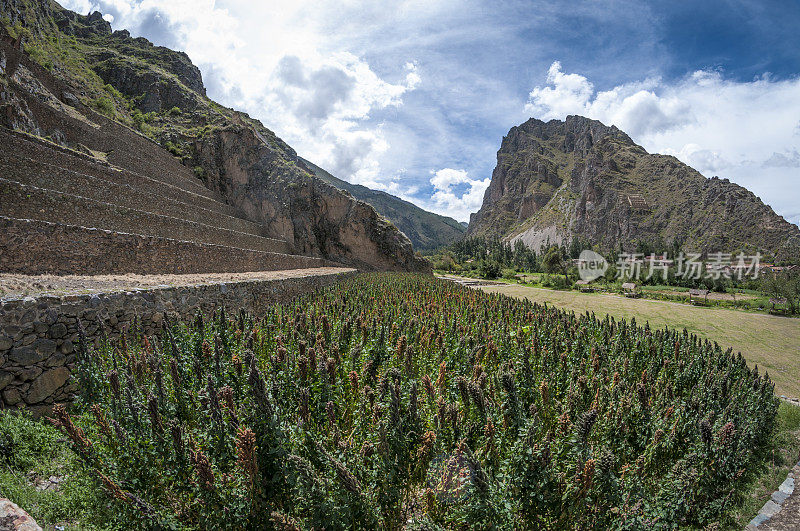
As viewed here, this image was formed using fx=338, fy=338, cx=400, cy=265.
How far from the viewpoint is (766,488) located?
195 inches

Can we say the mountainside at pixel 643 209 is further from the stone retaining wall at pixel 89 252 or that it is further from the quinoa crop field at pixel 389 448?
the stone retaining wall at pixel 89 252

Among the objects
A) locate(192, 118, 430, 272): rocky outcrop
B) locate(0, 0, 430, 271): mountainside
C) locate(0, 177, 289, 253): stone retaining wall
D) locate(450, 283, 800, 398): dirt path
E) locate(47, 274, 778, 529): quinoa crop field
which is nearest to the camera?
locate(47, 274, 778, 529): quinoa crop field

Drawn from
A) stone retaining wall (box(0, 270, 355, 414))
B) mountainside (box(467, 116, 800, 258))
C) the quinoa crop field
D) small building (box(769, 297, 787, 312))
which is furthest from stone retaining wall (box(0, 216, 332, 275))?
mountainside (box(467, 116, 800, 258))

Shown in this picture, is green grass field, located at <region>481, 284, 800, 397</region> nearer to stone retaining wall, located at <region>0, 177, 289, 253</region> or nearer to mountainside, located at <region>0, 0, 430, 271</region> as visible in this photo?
stone retaining wall, located at <region>0, 177, 289, 253</region>

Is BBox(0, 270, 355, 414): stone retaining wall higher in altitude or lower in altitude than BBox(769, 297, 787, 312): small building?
lower

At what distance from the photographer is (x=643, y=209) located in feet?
429

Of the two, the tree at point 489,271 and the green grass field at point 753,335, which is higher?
the tree at point 489,271

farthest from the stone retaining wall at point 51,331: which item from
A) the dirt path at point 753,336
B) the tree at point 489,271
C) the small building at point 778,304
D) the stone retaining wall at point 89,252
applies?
the tree at point 489,271

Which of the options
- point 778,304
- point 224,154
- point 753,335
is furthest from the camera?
point 224,154

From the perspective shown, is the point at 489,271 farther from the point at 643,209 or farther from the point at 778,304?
the point at 643,209

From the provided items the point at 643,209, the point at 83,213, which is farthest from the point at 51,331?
the point at 643,209

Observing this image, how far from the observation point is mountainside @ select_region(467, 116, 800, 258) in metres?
100

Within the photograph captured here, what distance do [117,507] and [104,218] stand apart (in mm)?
13161

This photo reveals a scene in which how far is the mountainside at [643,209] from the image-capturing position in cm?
10044
